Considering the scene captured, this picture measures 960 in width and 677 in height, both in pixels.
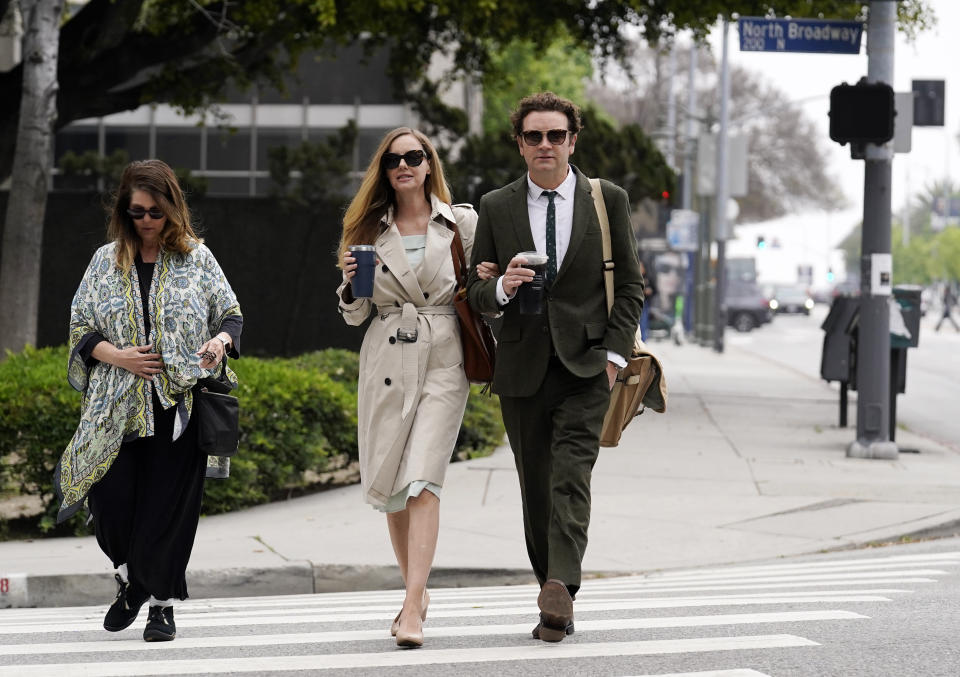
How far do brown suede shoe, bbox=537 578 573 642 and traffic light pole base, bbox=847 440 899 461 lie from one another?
8080 mm

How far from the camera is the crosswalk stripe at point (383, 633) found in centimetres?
553

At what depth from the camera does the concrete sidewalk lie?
7735 millimetres

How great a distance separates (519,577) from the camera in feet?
26.0

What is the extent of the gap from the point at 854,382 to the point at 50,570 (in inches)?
360

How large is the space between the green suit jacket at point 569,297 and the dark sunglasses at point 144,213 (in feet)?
3.79

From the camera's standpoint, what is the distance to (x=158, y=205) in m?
5.47

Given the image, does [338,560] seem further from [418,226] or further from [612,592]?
[418,226]

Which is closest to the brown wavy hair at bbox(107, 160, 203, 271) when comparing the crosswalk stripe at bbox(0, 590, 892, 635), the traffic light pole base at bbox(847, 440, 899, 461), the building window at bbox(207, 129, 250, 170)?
the crosswalk stripe at bbox(0, 590, 892, 635)

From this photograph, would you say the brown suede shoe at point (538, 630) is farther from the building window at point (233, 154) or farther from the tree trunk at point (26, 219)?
the building window at point (233, 154)

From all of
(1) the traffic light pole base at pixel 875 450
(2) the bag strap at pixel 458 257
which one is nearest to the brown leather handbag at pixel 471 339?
(2) the bag strap at pixel 458 257

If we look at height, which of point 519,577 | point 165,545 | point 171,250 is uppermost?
point 171,250

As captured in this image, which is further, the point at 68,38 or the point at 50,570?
the point at 68,38

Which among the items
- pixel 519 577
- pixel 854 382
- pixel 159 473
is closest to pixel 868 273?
pixel 854 382

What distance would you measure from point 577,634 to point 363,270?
1.57m
